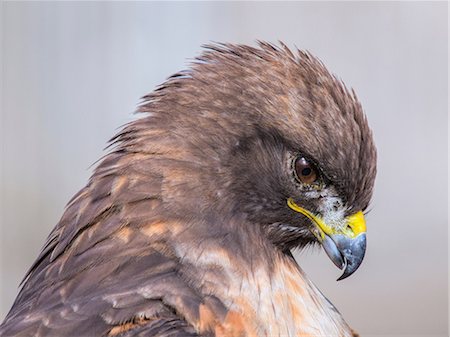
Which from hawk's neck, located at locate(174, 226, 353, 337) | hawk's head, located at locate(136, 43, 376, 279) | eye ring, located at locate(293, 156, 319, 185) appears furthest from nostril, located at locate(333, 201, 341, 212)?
hawk's neck, located at locate(174, 226, 353, 337)

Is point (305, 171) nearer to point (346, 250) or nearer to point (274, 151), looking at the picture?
point (274, 151)

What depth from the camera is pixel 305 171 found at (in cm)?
306

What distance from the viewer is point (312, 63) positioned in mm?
3145

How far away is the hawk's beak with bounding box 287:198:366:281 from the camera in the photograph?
3045 millimetres

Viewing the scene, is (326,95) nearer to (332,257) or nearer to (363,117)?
(363,117)

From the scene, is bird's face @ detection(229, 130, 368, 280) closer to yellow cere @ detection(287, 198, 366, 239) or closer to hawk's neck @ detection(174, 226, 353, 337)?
yellow cere @ detection(287, 198, 366, 239)

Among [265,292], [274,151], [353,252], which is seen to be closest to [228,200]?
[274,151]

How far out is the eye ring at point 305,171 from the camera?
9.97 ft

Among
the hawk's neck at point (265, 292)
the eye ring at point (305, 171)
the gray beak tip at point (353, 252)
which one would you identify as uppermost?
the eye ring at point (305, 171)

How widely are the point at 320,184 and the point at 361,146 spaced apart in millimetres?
184

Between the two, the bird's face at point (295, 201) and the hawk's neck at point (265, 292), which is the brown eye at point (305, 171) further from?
the hawk's neck at point (265, 292)

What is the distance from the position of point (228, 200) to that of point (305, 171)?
272 millimetres

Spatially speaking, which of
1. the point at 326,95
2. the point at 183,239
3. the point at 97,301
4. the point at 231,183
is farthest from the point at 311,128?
the point at 97,301

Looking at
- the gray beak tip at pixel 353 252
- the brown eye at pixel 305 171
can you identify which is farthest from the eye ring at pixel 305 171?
the gray beak tip at pixel 353 252
